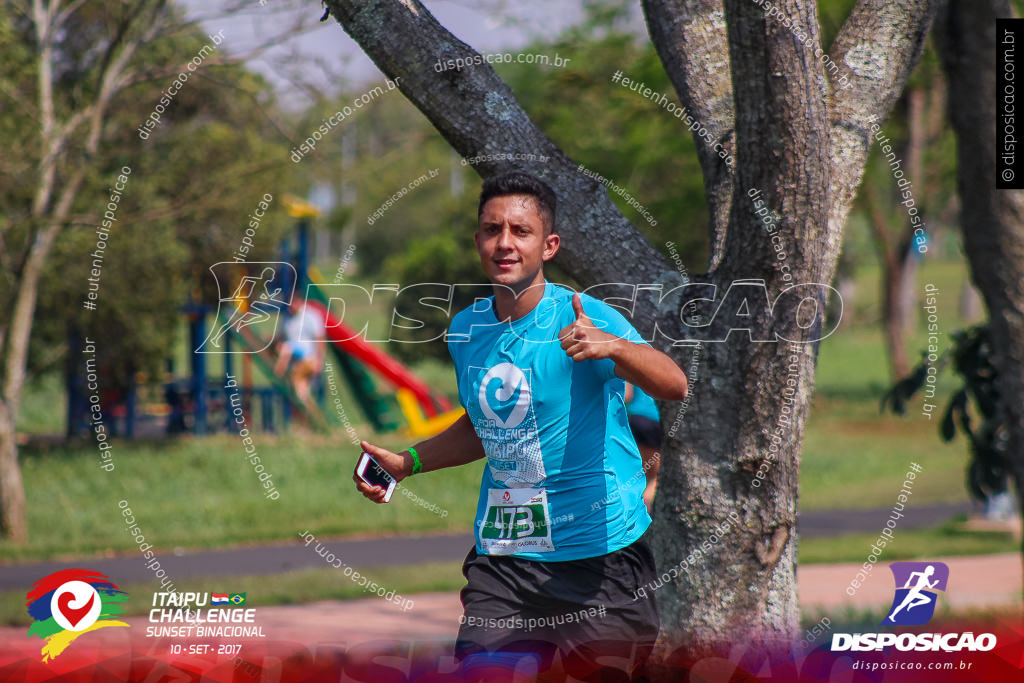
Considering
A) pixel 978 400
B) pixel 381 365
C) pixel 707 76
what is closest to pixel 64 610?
pixel 707 76

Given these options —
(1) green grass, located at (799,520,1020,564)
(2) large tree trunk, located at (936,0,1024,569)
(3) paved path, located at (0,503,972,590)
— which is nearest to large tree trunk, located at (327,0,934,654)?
(2) large tree trunk, located at (936,0,1024,569)

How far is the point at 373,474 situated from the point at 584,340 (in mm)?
898

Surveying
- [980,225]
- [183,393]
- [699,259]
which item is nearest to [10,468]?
[183,393]

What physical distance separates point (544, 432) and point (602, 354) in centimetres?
40

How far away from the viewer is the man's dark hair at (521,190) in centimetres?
317

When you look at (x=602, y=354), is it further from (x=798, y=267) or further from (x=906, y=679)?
(x=906, y=679)

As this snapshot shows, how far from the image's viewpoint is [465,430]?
346 cm

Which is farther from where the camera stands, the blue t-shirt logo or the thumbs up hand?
the blue t-shirt logo

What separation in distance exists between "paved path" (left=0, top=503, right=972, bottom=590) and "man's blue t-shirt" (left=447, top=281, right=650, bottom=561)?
5486 millimetres

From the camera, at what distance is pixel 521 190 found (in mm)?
3174

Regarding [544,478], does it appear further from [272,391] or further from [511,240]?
[272,391]

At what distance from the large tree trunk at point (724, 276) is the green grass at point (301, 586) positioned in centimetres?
381

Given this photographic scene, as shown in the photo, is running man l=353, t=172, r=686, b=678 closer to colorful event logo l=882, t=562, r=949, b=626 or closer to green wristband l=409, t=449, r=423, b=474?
green wristband l=409, t=449, r=423, b=474

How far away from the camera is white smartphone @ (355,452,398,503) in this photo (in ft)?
10.8
